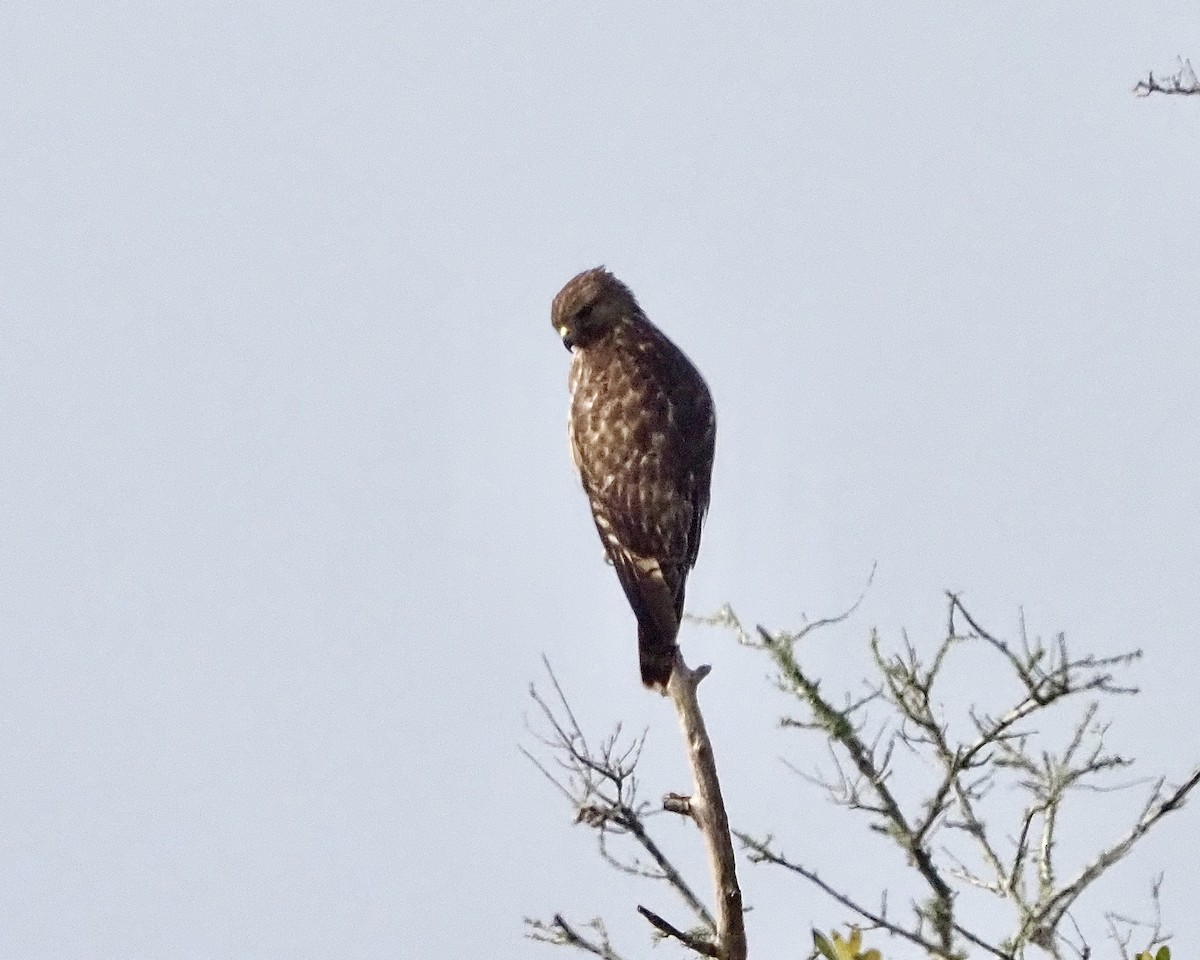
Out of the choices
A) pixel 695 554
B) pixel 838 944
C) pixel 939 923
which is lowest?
pixel 838 944

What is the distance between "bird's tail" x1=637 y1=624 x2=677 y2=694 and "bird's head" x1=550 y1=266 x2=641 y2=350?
2123 millimetres

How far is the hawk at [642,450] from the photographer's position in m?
9.44

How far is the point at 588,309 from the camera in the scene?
10.6 m

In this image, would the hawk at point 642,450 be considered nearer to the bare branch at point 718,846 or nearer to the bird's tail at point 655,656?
the bird's tail at point 655,656

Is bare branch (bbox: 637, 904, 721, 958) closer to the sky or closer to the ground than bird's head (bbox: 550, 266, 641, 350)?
closer to the ground

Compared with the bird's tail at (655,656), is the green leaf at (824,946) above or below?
below

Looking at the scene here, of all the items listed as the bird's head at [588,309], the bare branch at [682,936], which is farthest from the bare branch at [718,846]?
the bird's head at [588,309]

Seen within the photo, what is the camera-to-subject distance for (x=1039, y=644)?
26.5 ft

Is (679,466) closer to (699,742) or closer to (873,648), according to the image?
(873,648)

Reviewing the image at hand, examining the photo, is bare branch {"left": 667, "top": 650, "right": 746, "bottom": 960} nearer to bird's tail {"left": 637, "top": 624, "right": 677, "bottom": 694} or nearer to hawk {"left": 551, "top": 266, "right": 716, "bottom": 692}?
bird's tail {"left": 637, "top": 624, "right": 677, "bottom": 694}

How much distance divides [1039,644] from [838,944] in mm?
1545

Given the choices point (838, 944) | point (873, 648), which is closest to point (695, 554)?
point (873, 648)

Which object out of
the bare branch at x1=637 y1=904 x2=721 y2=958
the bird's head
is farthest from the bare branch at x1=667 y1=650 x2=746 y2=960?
the bird's head

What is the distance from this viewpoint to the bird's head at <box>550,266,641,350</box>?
10.6 meters
